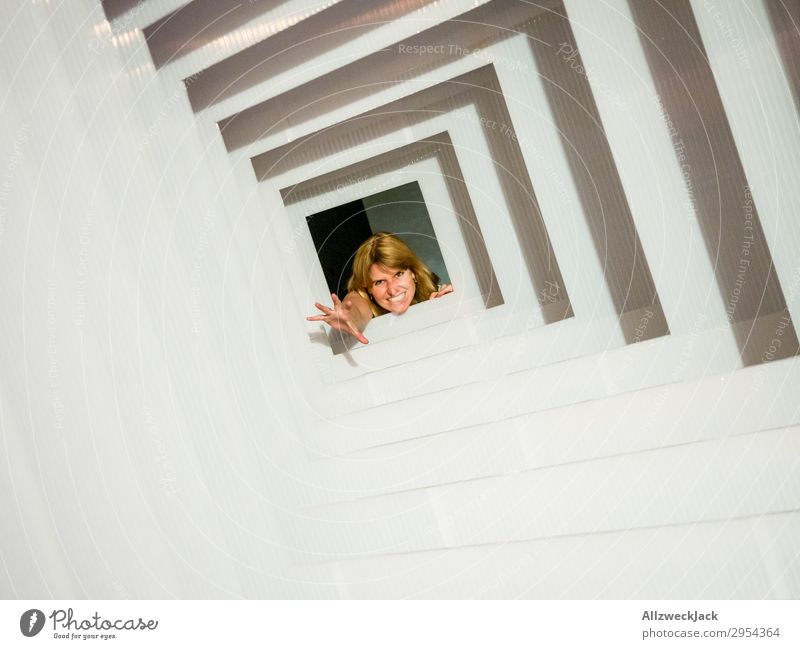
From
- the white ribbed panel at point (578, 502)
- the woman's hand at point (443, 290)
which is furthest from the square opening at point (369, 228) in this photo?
the white ribbed panel at point (578, 502)

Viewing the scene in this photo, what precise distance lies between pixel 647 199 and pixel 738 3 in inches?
8.1

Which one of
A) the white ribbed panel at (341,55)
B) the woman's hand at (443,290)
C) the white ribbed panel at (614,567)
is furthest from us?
the woman's hand at (443,290)

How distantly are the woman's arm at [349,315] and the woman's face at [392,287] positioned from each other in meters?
0.02

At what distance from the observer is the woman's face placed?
1.01m

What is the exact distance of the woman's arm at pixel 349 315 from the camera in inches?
39.7

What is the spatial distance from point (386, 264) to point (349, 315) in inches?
3.6

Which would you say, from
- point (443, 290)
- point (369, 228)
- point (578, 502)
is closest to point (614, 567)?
point (578, 502)

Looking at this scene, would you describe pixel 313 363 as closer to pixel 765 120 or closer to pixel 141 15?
pixel 141 15

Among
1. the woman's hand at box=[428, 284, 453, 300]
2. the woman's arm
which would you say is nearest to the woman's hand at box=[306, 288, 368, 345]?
the woman's arm

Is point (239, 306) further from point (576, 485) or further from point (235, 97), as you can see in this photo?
point (576, 485)

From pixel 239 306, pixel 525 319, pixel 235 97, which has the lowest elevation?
pixel 525 319

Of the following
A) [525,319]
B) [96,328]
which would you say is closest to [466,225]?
[525,319]

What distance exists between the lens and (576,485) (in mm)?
787

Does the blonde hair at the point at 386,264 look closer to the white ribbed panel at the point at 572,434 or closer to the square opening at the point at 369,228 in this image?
the square opening at the point at 369,228
